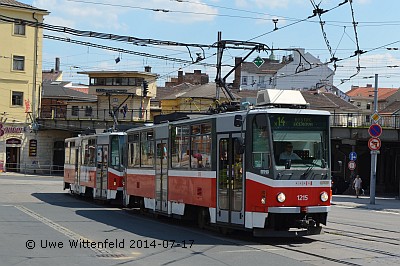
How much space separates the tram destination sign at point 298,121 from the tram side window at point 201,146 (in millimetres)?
2388

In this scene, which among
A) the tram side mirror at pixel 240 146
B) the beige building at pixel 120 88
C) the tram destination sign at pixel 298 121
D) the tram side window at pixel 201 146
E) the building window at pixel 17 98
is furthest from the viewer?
the beige building at pixel 120 88

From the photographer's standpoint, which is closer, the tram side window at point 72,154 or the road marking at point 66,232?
the road marking at point 66,232

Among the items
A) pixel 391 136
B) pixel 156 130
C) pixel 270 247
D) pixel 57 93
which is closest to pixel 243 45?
pixel 156 130

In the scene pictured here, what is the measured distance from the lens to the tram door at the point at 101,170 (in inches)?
1098

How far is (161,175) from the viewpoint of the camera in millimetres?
20438

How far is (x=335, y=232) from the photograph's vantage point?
17625 mm

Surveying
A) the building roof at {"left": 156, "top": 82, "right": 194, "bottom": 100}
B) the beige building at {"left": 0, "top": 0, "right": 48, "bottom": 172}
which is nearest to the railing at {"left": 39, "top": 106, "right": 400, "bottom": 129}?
the beige building at {"left": 0, "top": 0, "right": 48, "bottom": 172}

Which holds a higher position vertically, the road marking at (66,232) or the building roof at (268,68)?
the building roof at (268,68)

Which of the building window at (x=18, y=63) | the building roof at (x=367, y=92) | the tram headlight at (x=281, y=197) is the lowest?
the tram headlight at (x=281, y=197)

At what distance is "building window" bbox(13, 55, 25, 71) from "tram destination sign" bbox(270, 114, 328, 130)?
2135 inches

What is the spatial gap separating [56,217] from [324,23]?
12.1 metres

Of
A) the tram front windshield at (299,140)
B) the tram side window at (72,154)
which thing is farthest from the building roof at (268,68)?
the tram front windshield at (299,140)

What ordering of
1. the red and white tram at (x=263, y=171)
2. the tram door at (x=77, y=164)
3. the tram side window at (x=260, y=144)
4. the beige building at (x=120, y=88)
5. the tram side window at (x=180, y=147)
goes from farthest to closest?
1. the beige building at (x=120, y=88)
2. the tram door at (x=77, y=164)
3. the tram side window at (x=180, y=147)
4. the tram side window at (x=260, y=144)
5. the red and white tram at (x=263, y=171)

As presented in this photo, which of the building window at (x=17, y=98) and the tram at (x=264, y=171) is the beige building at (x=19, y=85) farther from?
the tram at (x=264, y=171)
